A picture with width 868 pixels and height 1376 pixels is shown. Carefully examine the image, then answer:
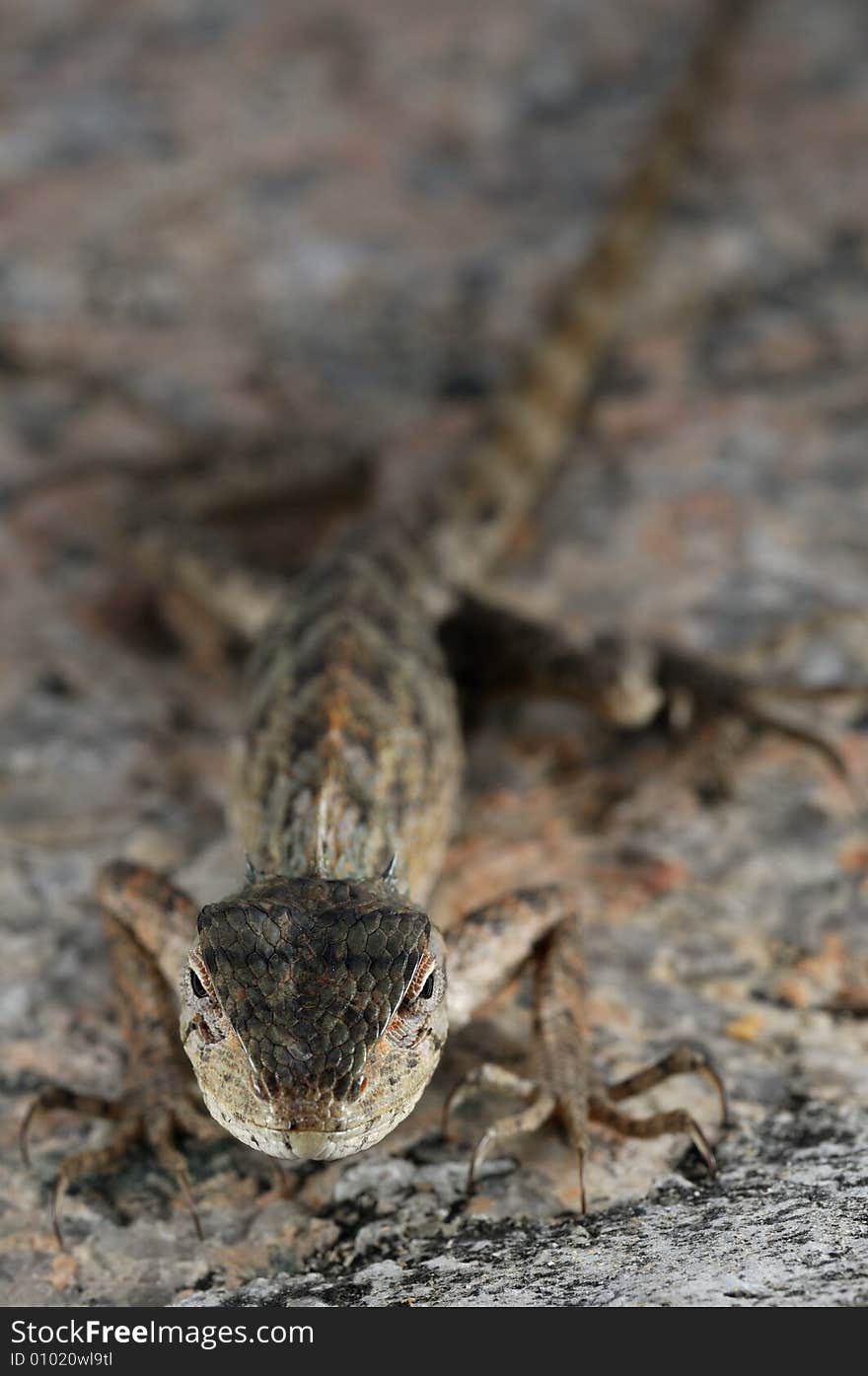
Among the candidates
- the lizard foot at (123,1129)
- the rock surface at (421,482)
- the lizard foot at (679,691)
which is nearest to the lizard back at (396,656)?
the rock surface at (421,482)

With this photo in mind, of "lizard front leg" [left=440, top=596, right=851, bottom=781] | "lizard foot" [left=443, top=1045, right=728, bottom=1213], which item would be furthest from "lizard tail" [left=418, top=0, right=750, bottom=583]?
"lizard foot" [left=443, top=1045, right=728, bottom=1213]

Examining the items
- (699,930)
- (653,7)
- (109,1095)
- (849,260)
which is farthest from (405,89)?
(109,1095)

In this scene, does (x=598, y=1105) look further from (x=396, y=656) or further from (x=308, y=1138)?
(x=396, y=656)

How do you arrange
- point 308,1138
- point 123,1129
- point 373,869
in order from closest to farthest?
1. point 308,1138
2. point 123,1129
3. point 373,869

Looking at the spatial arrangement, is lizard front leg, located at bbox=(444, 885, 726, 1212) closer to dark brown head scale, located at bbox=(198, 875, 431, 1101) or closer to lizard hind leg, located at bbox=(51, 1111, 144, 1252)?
dark brown head scale, located at bbox=(198, 875, 431, 1101)

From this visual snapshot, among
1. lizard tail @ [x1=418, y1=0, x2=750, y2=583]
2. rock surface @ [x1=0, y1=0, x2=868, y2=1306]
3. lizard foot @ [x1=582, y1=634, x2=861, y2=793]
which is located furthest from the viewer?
lizard tail @ [x1=418, y1=0, x2=750, y2=583]

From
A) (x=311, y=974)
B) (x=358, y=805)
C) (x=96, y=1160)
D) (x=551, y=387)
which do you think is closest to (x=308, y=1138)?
(x=311, y=974)
